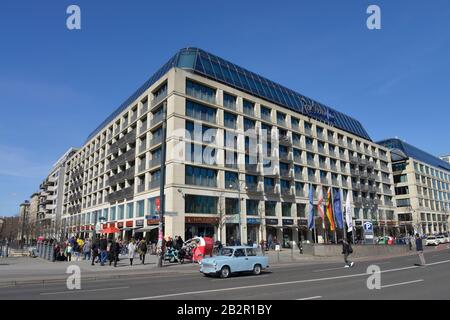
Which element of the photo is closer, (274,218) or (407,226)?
(274,218)

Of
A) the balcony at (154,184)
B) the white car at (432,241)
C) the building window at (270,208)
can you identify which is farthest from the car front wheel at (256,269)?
the white car at (432,241)

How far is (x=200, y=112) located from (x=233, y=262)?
94.5ft

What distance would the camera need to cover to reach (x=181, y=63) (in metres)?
45.9

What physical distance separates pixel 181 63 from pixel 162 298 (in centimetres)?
3940

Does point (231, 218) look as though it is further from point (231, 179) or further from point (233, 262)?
point (233, 262)

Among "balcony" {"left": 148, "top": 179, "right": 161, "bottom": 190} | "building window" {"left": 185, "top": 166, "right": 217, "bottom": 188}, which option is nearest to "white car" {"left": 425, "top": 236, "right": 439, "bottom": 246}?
"building window" {"left": 185, "top": 166, "right": 217, "bottom": 188}

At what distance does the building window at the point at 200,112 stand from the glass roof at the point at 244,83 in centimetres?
469

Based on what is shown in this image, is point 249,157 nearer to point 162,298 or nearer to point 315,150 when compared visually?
point 315,150

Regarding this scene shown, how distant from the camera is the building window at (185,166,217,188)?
134 feet

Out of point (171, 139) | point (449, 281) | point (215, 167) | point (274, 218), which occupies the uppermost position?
point (171, 139)

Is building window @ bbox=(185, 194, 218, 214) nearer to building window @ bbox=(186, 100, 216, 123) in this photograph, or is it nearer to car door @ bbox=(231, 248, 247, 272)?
building window @ bbox=(186, 100, 216, 123)

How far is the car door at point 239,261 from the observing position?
57.5 feet

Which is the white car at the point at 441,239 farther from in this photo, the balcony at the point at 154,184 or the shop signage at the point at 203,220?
the balcony at the point at 154,184

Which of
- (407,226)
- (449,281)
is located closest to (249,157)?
(449,281)
